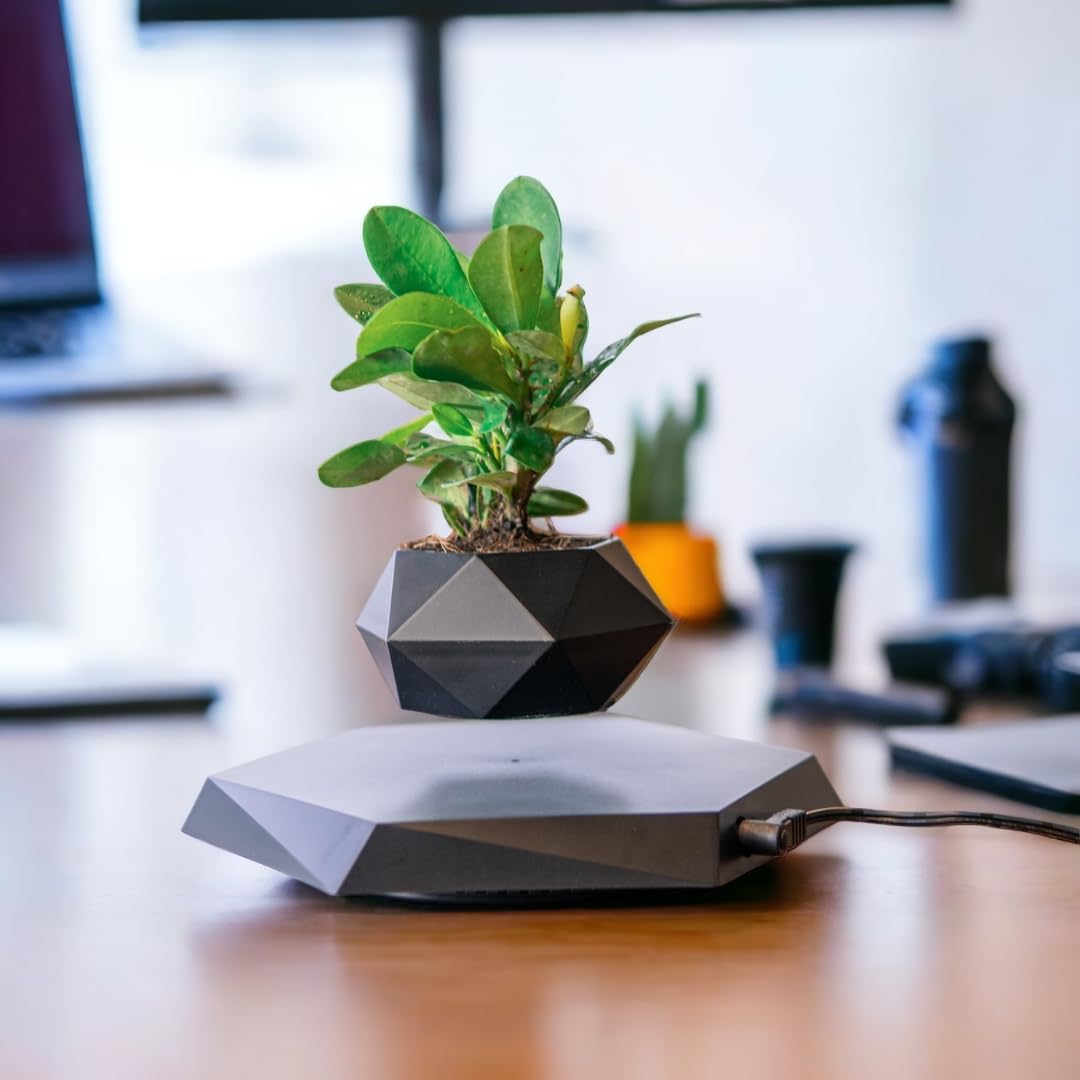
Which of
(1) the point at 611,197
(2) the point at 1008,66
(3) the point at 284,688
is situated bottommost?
(3) the point at 284,688

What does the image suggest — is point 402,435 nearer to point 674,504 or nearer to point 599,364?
point 599,364

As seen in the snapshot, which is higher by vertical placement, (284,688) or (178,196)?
(178,196)

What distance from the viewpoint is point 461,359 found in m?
0.49

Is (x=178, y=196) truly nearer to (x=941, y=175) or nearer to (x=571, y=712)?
(x=941, y=175)

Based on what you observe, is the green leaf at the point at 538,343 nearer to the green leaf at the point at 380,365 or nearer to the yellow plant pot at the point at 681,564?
the green leaf at the point at 380,365

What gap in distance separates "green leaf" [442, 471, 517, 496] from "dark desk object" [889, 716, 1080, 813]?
307 mm

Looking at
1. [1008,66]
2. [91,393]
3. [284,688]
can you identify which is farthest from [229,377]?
[1008,66]

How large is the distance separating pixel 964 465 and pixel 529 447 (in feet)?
3.24

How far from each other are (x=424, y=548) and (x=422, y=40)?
1583mm

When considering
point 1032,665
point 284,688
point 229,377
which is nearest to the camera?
point 1032,665

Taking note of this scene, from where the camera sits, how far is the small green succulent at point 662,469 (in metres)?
1.50

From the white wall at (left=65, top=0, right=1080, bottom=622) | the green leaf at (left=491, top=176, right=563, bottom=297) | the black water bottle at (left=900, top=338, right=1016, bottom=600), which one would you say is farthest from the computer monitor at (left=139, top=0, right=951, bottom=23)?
the green leaf at (left=491, top=176, right=563, bottom=297)

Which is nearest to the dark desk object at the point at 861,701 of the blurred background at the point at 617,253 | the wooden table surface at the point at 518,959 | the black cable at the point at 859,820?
the wooden table surface at the point at 518,959

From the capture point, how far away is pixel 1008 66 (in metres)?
2.09
